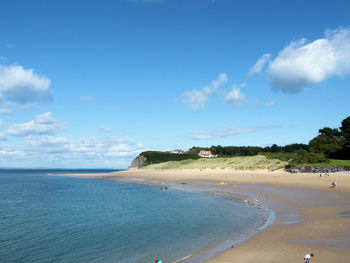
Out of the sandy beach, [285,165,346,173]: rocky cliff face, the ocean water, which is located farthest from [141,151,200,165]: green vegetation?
the sandy beach

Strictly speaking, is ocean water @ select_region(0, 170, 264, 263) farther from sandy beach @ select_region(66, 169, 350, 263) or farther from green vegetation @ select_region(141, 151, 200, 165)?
green vegetation @ select_region(141, 151, 200, 165)

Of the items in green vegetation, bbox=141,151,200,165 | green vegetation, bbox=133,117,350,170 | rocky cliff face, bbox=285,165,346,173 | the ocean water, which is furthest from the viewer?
green vegetation, bbox=141,151,200,165

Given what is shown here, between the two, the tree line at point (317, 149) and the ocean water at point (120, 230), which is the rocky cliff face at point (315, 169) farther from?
the ocean water at point (120, 230)

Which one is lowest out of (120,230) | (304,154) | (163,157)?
(120,230)

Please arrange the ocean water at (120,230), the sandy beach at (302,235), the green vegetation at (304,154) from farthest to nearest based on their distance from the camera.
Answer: the green vegetation at (304,154) → the ocean water at (120,230) → the sandy beach at (302,235)

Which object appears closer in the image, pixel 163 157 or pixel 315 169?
pixel 315 169

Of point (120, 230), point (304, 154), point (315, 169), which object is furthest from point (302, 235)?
point (304, 154)

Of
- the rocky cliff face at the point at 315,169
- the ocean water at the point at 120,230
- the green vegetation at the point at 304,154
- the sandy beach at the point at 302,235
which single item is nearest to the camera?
the sandy beach at the point at 302,235

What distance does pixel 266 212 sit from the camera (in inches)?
1168

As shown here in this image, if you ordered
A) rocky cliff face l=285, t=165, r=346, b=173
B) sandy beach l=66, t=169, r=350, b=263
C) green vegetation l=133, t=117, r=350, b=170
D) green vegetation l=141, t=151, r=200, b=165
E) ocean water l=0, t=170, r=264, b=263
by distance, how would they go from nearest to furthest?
sandy beach l=66, t=169, r=350, b=263, ocean water l=0, t=170, r=264, b=263, rocky cliff face l=285, t=165, r=346, b=173, green vegetation l=133, t=117, r=350, b=170, green vegetation l=141, t=151, r=200, b=165

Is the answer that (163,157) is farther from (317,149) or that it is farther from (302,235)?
(302,235)

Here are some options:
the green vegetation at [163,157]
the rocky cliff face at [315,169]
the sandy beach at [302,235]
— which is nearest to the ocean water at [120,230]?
the sandy beach at [302,235]

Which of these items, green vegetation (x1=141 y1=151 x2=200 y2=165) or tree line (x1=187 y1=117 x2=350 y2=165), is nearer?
tree line (x1=187 y1=117 x2=350 y2=165)

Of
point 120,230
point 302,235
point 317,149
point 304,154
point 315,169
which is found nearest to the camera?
point 302,235
